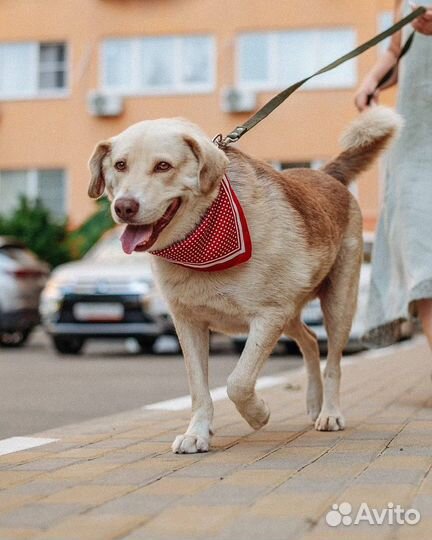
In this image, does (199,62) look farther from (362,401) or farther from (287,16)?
(362,401)

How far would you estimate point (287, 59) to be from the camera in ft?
96.0

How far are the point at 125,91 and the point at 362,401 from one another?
77.8 feet

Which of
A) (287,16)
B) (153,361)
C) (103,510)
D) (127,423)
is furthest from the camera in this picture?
(287,16)

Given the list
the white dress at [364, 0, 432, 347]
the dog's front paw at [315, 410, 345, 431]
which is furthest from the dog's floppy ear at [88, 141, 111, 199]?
the white dress at [364, 0, 432, 347]

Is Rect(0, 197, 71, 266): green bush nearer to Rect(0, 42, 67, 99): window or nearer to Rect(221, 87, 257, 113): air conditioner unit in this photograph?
Rect(0, 42, 67, 99): window

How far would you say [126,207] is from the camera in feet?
15.0

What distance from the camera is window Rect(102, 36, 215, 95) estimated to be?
97.8 feet

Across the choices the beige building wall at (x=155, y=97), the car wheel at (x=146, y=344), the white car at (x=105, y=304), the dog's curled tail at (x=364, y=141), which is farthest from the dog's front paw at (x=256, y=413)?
the beige building wall at (x=155, y=97)

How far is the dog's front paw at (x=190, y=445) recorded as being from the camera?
16.1 ft

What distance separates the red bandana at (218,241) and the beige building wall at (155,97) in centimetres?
2344

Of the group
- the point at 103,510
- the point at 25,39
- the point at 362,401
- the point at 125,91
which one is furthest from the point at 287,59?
the point at 103,510

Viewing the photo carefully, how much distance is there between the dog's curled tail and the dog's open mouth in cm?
173

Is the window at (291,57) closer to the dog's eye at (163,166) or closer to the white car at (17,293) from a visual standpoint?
the white car at (17,293)

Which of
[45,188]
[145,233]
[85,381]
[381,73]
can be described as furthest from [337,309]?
[45,188]
